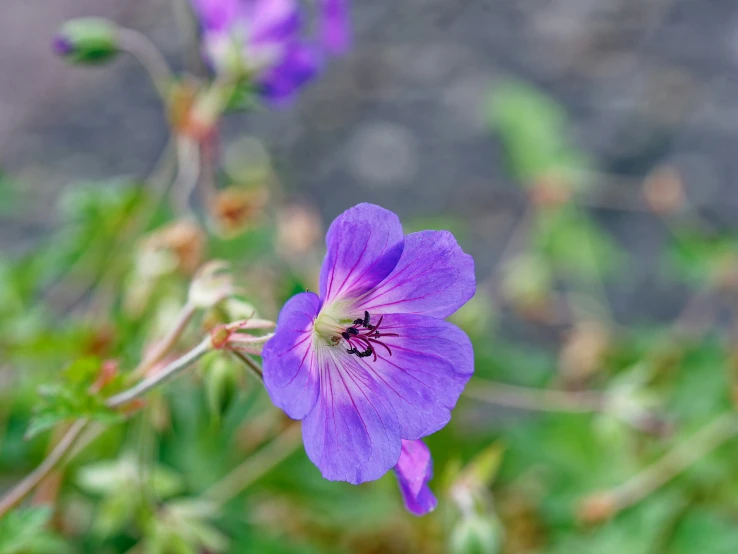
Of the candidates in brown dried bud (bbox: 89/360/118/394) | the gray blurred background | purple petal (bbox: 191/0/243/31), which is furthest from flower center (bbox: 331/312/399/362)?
the gray blurred background

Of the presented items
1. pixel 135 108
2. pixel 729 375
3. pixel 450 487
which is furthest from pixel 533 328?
pixel 135 108

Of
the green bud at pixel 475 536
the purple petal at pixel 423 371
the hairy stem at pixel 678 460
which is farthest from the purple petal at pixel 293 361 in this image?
the hairy stem at pixel 678 460

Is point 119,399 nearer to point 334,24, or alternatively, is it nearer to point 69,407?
point 69,407

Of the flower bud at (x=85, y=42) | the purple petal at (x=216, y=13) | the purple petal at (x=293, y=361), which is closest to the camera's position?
the purple petal at (x=293, y=361)

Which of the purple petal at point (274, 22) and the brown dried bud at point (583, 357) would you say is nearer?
the purple petal at point (274, 22)

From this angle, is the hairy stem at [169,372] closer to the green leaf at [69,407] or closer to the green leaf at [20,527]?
the green leaf at [69,407]

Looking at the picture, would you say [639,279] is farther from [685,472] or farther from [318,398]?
[318,398]
